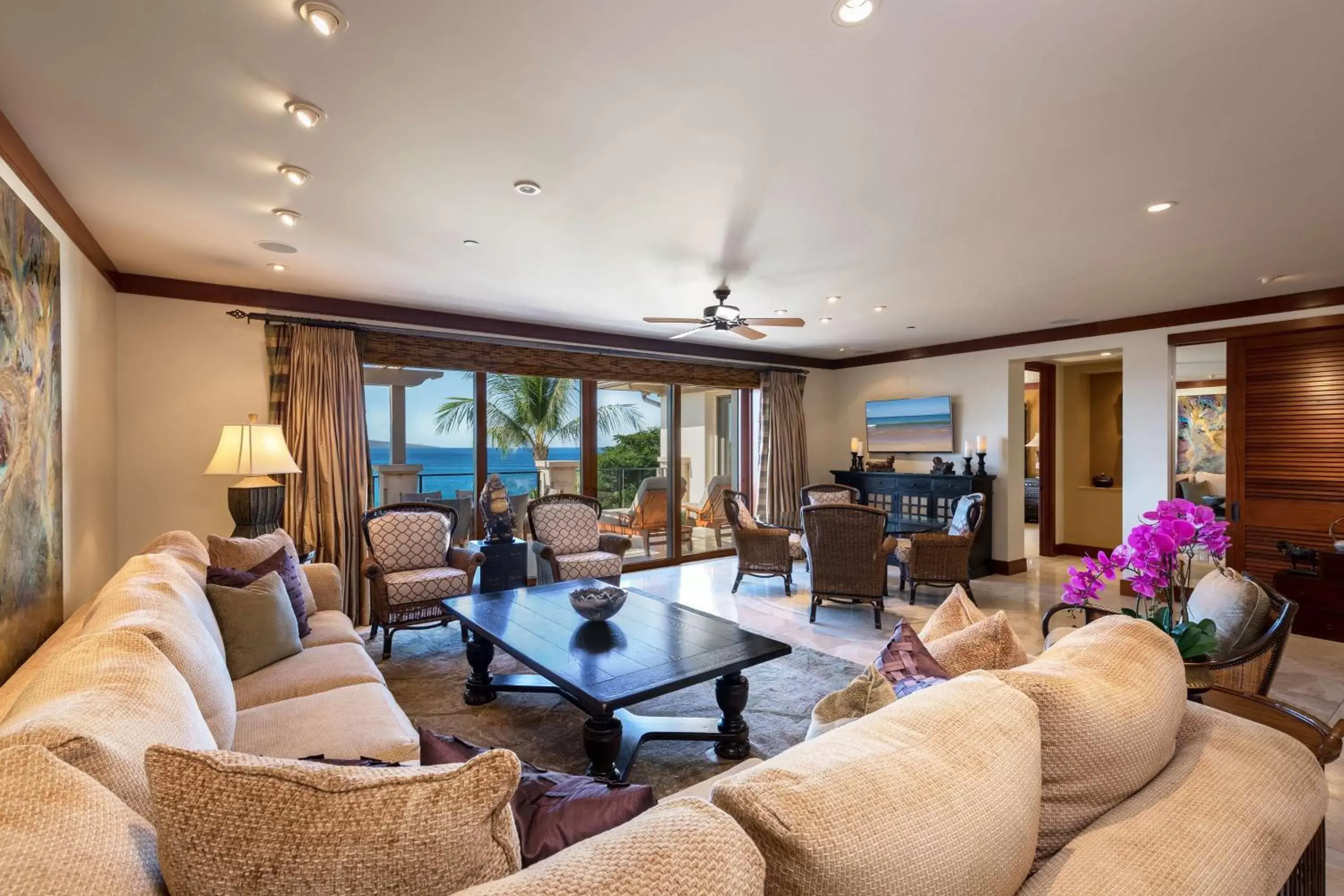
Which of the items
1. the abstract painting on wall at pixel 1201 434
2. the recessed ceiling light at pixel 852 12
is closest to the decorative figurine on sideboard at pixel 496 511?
the recessed ceiling light at pixel 852 12

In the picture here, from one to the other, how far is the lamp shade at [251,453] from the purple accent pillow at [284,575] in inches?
38.9

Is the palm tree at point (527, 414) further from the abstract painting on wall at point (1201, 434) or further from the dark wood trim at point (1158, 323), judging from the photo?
the abstract painting on wall at point (1201, 434)

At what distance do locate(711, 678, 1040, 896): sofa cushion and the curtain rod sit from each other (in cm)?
474

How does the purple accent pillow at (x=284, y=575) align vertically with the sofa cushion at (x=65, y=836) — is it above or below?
below

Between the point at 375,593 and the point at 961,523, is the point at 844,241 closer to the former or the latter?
the point at 961,523

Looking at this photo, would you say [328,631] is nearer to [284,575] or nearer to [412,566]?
[284,575]

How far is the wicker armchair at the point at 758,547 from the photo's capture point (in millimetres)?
5441

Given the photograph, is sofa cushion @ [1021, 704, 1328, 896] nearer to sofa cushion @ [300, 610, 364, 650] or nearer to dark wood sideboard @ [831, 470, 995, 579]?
sofa cushion @ [300, 610, 364, 650]

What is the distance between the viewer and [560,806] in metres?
0.92

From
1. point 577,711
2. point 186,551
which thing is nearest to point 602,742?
point 577,711

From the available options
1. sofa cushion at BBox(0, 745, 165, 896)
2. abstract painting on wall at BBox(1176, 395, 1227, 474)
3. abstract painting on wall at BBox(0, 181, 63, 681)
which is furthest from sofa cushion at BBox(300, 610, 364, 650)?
abstract painting on wall at BBox(1176, 395, 1227, 474)

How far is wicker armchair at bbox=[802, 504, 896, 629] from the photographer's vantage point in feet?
14.8

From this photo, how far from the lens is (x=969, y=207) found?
286 cm

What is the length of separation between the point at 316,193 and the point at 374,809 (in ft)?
9.23
